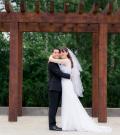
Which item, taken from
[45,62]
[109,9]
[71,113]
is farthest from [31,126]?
[45,62]

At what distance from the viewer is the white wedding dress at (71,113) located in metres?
11.6

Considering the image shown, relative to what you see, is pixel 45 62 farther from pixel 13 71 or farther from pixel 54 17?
pixel 54 17

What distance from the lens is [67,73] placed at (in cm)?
1157

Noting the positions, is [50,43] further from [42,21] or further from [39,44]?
[42,21]

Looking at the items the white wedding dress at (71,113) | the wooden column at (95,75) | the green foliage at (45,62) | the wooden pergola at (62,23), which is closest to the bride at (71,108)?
the white wedding dress at (71,113)

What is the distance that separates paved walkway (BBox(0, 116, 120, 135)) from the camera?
1126 cm

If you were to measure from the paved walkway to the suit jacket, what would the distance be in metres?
0.91

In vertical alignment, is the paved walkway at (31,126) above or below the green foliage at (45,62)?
below

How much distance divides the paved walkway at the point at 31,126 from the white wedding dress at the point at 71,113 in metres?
0.29

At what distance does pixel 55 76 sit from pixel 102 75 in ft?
5.89

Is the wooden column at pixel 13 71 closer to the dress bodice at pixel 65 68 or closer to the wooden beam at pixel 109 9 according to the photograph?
the dress bodice at pixel 65 68

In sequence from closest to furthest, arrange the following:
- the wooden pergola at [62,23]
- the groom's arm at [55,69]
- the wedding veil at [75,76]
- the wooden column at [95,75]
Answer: the groom's arm at [55,69], the wedding veil at [75,76], the wooden pergola at [62,23], the wooden column at [95,75]

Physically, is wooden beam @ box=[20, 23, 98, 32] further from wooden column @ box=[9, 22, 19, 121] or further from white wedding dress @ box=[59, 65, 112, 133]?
white wedding dress @ box=[59, 65, 112, 133]

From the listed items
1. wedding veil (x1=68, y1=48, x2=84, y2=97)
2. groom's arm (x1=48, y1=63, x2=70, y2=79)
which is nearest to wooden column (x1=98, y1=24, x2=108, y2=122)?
wedding veil (x1=68, y1=48, x2=84, y2=97)
